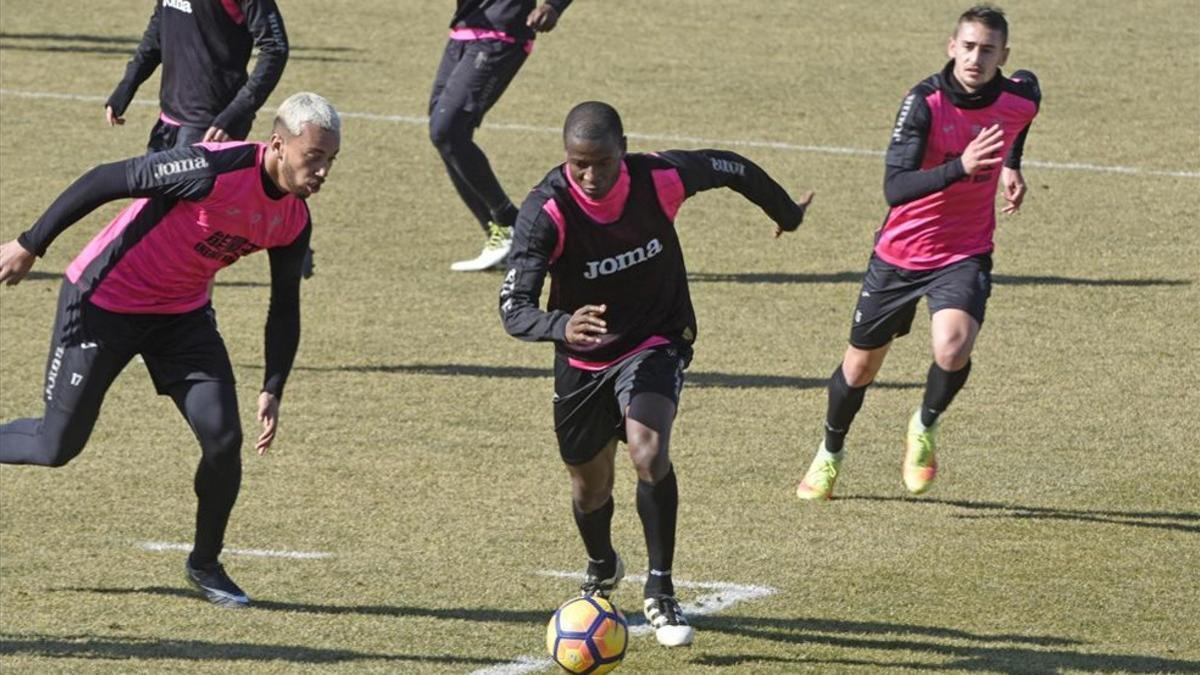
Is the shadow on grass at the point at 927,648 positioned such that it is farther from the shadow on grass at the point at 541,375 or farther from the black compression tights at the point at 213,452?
the shadow on grass at the point at 541,375

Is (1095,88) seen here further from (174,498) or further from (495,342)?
(174,498)

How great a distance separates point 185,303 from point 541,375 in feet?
15.0

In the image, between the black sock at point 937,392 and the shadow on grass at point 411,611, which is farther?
the black sock at point 937,392

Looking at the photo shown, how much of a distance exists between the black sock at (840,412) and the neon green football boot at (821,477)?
46 millimetres

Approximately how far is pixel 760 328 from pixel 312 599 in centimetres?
593

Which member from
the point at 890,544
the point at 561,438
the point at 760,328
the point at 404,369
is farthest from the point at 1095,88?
the point at 561,438

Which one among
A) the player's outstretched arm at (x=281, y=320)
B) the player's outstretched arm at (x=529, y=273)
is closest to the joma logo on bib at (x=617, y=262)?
the player's outstretched arm at (x=529, y=273)

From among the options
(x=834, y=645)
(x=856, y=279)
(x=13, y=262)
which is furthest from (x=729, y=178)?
(x=856, y=279)

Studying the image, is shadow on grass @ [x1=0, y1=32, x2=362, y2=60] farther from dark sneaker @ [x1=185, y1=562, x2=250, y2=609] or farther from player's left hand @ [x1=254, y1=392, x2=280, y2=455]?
player's left hand @ [x1=254, y1=392, x2=280, y2=455]

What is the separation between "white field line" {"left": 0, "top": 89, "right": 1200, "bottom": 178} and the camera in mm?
19562

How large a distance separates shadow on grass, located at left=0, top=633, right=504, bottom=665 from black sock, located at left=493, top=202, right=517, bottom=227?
24.7ft

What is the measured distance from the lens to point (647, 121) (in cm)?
2150

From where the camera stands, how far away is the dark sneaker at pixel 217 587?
917 cm

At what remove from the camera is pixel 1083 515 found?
1062 cm
